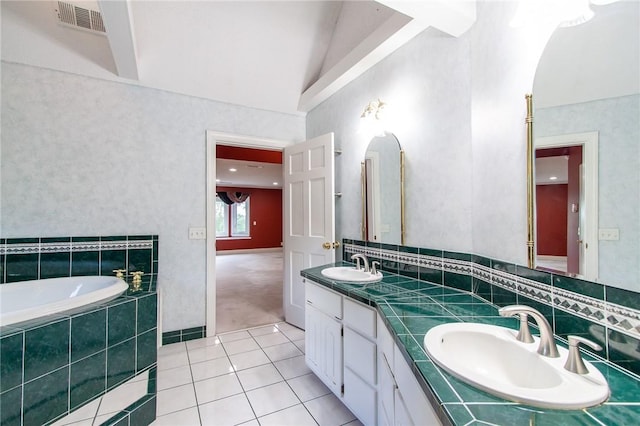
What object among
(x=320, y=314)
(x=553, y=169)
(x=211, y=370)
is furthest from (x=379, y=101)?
(x=211, y=370)

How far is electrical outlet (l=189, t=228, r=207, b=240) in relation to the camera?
283 centimetres

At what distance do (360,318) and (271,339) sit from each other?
1.60m

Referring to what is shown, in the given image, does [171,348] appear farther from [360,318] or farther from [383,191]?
[383,191]

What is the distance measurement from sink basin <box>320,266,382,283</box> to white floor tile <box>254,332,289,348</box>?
1.07 metres

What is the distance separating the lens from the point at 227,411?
1734mm

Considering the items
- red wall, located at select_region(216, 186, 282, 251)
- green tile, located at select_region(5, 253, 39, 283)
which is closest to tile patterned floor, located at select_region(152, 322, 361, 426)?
green tile, located at select_region(5, 253, 39, 283)

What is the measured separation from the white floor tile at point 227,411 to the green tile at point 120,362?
0.51 m

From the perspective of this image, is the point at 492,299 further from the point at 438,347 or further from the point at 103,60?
the point at 103,60

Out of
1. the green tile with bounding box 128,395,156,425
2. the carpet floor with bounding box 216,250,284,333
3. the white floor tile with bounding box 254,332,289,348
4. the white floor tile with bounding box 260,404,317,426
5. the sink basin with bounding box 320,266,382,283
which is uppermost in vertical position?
the sink basin with bounding box 320,266,382,283

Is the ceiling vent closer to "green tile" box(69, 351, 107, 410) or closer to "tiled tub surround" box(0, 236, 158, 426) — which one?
"tiled tub surround" box(0, 236, 158, 426)

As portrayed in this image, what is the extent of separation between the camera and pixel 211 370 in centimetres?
222

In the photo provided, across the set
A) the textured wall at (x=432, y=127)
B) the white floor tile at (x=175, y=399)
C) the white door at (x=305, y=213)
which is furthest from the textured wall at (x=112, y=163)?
the textured wall at (x=432, y=127)

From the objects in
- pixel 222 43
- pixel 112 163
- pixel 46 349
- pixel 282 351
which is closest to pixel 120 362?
pixel 46 349

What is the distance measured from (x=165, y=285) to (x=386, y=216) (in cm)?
224
